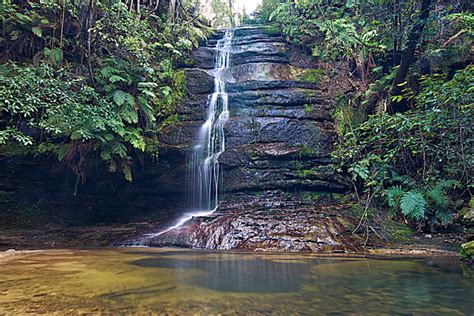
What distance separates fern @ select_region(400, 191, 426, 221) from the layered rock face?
3.43 ft

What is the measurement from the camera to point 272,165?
7.80 metres

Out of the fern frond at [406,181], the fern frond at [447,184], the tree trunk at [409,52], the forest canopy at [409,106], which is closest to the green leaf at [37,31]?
the forest canopy at [409,106]

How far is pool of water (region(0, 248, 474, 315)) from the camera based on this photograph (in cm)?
216

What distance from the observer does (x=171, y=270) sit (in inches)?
139

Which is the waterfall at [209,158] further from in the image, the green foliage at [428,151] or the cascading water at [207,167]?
the green foliage at [428,151]

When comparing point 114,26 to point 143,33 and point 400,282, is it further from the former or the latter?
point 400,282

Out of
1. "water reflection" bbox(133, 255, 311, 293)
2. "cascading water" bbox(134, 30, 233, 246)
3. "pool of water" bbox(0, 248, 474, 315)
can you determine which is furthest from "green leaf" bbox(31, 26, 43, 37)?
"water reflection" bbox(133, 255, 311, 293)

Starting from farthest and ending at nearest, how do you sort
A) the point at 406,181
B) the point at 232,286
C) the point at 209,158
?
the point at 209,158
the point at 406,181
the point at 232,286

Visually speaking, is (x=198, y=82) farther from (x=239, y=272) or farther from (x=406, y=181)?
(x=239, y=272)

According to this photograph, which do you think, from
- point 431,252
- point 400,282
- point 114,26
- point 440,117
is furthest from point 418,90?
point 114,26

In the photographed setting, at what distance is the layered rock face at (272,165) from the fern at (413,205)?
105cm

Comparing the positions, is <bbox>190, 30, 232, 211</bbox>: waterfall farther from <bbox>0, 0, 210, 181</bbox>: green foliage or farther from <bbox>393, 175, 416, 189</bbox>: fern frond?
<bbox>393, 175, 416, 189</bbox>: fern frond

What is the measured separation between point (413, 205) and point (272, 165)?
3.23 m

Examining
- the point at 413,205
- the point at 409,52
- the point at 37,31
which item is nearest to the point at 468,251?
the point at 413,205
